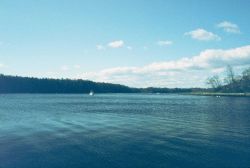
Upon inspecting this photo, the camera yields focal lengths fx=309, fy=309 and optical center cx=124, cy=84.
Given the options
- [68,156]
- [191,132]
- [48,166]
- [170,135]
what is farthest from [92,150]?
[191,132]

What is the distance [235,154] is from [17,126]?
32827 mm

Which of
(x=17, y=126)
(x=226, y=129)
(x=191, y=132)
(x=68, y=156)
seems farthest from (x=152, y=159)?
(x=17, y=126)

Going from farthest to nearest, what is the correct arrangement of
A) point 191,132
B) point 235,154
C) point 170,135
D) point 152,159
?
point 191,132 → point 170,135 → point 235,154 → point 152,159

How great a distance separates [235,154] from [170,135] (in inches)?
422

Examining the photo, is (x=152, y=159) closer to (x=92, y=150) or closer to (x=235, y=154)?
(x=92, y=150)

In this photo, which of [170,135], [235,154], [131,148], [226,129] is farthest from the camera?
[226,129]

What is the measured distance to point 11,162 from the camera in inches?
1056

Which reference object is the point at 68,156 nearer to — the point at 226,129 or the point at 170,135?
the point at 170,135

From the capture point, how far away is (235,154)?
30.5 m

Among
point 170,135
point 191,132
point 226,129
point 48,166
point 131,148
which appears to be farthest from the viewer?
point 226,129

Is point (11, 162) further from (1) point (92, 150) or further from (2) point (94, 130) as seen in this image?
(2) point (94, 130)

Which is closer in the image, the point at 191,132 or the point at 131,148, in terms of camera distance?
the point at 131,148

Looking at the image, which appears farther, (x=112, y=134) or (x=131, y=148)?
(x=112, y=134)

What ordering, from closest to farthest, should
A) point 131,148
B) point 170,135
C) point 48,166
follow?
point 48,166 → point 131,148 → point 170,135
